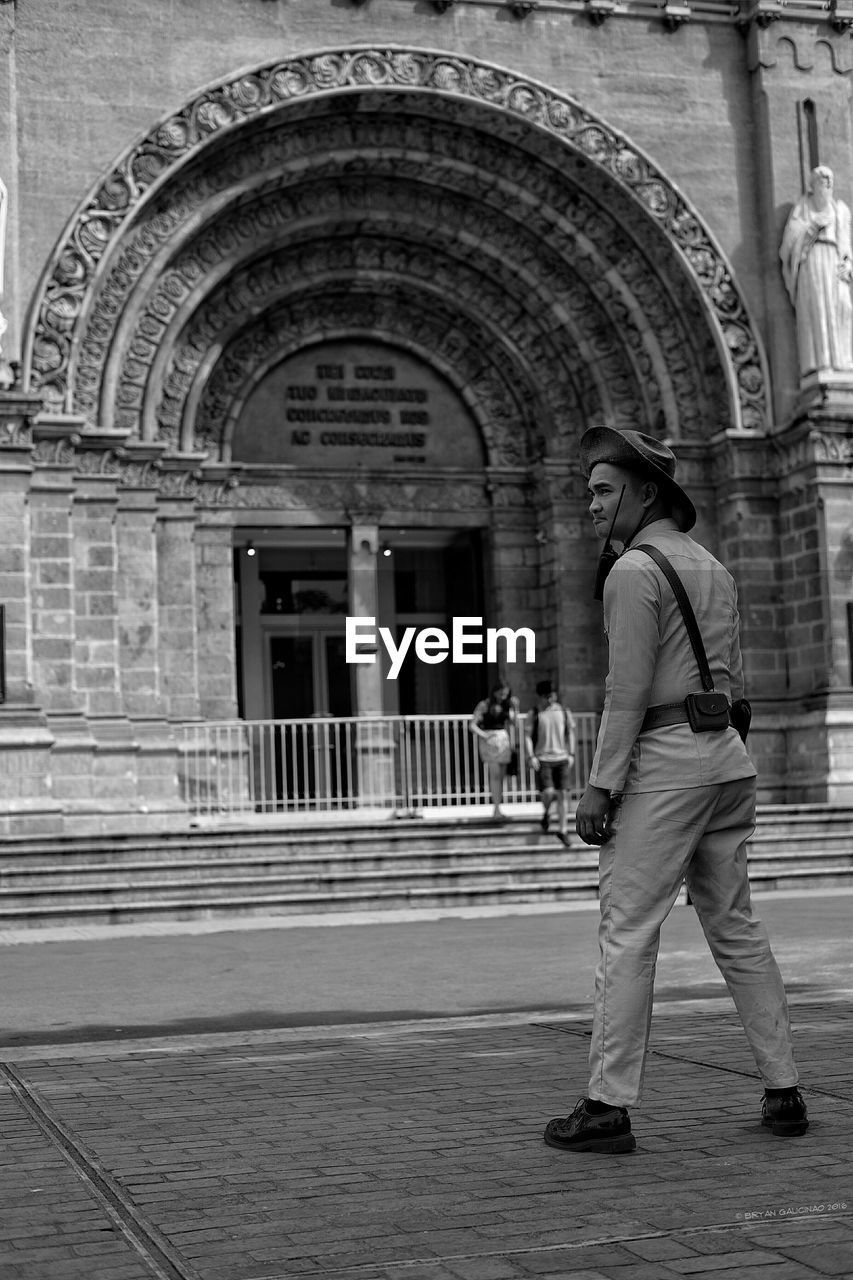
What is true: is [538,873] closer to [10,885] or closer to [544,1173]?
[10,885]

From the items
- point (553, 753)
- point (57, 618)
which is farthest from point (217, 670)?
point (553, 753)

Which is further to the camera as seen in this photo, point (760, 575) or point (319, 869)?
point (760, 575)

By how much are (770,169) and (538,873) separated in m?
10.1

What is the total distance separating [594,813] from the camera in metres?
4.78

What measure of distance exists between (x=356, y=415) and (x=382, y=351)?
0.98m

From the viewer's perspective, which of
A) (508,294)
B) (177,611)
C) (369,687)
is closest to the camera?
(177,611)

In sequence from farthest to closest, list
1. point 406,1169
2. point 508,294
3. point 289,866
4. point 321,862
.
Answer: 1. point 508,294
2. point 321,862
3. point 289,866
4. point 406,1169

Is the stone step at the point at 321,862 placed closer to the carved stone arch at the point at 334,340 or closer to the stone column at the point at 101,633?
the stone column at the point at 101,633

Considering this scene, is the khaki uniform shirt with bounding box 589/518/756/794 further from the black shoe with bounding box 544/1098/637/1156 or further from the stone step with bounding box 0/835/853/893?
the stone step with bounding box 0/835/853/893

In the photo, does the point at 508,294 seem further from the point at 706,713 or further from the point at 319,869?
the point at 706,713

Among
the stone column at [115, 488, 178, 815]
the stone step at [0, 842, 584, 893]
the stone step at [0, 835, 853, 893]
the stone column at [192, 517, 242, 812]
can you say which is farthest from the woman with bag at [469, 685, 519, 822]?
the stone column at [115, 488, 178, 815]

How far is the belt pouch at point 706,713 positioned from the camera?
15.8 ft

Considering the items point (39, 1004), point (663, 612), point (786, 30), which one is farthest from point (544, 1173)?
point (786, 30)

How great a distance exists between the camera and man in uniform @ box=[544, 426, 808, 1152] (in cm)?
470
